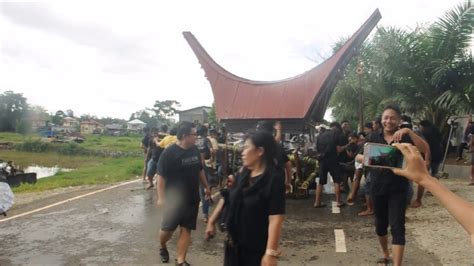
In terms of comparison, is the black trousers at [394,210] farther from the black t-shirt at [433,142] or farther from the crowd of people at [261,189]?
the black t-shirt at [433,142]

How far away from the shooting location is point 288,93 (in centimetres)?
942

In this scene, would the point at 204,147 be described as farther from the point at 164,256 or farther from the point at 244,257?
the point at 244,257

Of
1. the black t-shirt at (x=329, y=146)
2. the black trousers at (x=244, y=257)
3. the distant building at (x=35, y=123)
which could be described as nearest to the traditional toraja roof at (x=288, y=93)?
the black t-shirt at (x=329, y=146)

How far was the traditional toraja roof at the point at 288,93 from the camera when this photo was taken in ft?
30.1

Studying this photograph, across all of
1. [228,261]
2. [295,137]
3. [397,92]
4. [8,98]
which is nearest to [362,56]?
[397,92]

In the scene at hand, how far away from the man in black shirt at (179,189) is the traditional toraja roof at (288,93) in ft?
13.1

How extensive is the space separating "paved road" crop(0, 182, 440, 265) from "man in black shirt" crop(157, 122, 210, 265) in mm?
491

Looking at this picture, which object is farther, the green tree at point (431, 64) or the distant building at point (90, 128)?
the distant building at point (90, 128)

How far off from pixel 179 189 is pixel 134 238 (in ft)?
5.80

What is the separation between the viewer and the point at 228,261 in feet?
10.8

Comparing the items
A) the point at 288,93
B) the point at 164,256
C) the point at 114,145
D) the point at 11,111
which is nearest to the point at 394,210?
the point at 164,256

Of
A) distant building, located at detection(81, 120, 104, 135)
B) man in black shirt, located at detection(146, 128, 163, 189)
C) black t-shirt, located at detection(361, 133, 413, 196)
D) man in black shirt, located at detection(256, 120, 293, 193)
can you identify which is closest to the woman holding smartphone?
man in black shirt, located at detection(256, 120, 293, 193)

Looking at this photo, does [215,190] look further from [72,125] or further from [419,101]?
[72,125]

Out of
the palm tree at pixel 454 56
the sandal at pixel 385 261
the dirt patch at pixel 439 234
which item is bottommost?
the sandal at pixel 385 261
